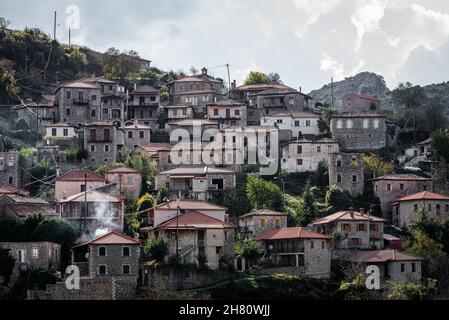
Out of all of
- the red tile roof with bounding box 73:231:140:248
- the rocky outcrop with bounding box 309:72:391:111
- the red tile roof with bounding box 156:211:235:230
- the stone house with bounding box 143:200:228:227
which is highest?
the rocky outcrop with bounding box 309:72:391:111

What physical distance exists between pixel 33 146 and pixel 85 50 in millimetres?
39245

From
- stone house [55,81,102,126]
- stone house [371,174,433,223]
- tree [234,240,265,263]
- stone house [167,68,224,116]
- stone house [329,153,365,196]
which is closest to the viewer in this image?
tree [234,240,265,263]

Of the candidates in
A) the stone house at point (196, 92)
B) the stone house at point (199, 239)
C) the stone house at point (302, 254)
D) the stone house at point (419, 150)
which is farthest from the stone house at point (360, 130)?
the stone house at point (199, 239)

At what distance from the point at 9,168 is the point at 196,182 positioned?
14.1 m

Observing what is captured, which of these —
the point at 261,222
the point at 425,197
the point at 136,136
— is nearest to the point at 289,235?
the point at 261,222

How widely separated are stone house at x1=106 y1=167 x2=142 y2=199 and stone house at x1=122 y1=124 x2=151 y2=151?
11.7 m

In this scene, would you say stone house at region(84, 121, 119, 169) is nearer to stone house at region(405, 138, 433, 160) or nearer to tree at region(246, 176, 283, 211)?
tree at region(246, 176, 283, 211)

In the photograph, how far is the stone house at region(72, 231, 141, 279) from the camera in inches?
3548

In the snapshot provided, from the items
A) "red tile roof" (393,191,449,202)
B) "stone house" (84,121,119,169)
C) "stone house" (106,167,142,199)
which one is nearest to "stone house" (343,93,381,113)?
"red tile roof" (393,191,449,202)

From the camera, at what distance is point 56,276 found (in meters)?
89.4

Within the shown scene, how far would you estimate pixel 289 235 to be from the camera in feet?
316
